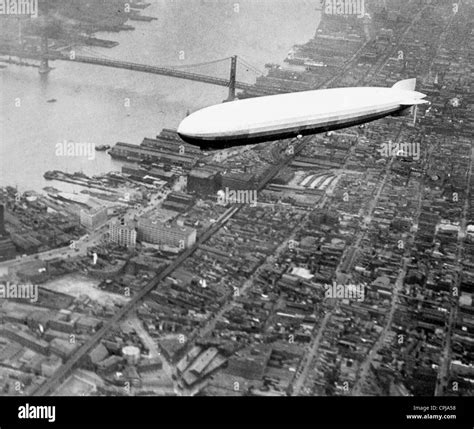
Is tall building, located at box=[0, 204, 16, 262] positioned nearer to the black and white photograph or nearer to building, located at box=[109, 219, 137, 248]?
the black and white photograph

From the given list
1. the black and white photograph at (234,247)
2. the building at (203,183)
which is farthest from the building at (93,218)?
the building at (203,183)

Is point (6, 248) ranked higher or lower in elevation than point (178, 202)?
lower

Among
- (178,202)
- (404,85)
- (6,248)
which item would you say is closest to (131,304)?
(6,248)

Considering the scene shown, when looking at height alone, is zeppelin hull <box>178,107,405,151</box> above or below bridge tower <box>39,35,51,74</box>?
below

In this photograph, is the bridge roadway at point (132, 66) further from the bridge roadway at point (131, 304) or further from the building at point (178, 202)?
the building at point (178, 202)

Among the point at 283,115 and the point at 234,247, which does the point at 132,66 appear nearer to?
the point at 234,247

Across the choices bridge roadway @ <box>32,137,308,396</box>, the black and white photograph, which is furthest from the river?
bridge roadway @ <box>32,137,308,396</box>
